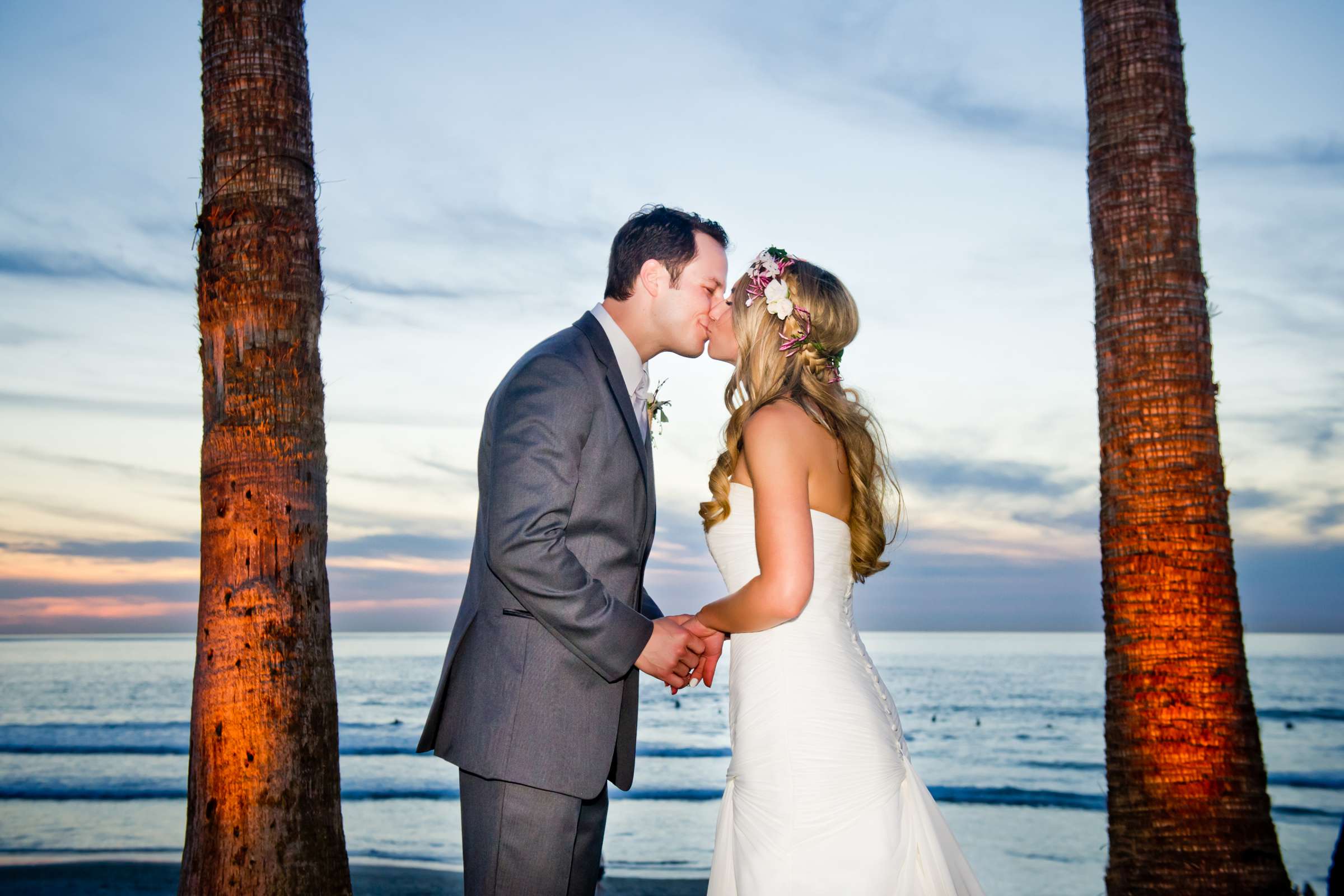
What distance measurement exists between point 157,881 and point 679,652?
7991 mm

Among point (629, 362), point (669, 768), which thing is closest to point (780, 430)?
point (629, 362)

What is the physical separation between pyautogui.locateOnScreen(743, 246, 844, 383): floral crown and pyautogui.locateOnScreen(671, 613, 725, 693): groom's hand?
3.03 feet

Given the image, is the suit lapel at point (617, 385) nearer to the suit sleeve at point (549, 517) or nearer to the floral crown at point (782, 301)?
the suit sleeve at point (549, 517)

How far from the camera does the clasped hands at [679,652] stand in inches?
120

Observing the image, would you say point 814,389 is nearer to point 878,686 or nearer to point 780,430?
point 780,430

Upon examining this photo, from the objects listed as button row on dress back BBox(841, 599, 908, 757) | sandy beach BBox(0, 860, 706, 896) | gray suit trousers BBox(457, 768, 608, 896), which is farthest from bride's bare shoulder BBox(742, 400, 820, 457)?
sandy beach BBox(0, 860, 706, 896)

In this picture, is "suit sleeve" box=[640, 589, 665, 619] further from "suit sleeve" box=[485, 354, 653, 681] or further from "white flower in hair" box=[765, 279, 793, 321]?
"white flower in hair" box=[765, 279, 793, 321]

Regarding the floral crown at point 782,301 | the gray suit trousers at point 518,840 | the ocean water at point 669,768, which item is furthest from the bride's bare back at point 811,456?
the ocean water at point 669,768

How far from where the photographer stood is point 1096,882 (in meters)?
9.86

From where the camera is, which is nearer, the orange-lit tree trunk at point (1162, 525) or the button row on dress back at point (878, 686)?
the button row on dress back at point (878, 686)

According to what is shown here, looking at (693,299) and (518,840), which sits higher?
(693,299)

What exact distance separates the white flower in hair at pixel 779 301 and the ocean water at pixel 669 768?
7974mm

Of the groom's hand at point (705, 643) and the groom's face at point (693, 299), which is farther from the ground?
the groom's face at point (693, 299)

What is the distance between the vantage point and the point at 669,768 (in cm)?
1722
